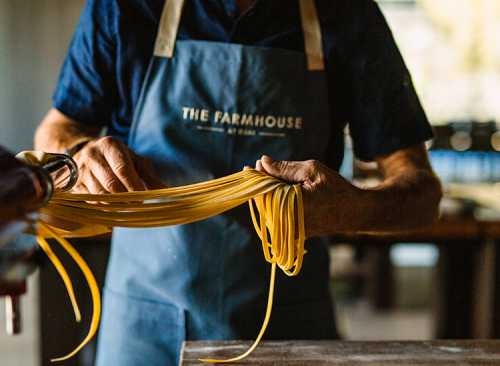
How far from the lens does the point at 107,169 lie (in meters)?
1.05

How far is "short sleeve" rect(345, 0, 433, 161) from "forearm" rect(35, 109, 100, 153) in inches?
23.7

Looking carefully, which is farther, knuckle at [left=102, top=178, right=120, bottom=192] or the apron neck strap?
the apron neck strap

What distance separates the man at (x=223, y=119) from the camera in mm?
1322

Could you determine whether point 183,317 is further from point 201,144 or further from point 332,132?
point 332,132

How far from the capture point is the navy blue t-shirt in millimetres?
1359

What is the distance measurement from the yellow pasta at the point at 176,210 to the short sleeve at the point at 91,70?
0.47 metres

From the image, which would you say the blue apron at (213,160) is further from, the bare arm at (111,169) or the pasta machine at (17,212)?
the pasta machine at (17,212)

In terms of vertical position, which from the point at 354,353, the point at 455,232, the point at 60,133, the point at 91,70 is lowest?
the point at 354,353

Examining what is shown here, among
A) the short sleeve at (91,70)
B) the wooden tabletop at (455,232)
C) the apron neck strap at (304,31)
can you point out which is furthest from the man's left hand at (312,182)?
the wooden tabletop at (455,232)

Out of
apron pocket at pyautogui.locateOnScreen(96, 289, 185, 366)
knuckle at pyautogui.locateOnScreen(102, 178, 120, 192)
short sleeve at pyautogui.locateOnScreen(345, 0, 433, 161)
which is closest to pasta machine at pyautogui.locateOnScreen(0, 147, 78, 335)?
knuckle at pyautogui.locateOnScreen(102, 178, 120, 192)

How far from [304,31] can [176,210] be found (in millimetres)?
625

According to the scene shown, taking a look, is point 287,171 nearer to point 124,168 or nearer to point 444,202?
point 124,168

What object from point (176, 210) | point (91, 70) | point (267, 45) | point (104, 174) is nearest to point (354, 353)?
point (176, 210)

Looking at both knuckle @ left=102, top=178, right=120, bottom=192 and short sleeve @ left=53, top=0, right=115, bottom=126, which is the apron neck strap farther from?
knuckle @ left=102, top=178, right=120, bottom=192
